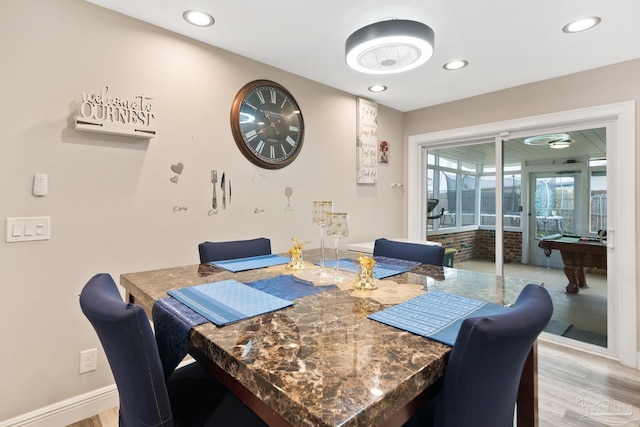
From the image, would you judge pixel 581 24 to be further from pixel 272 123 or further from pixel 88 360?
pixel 88 360

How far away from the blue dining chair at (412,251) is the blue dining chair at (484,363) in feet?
3.43

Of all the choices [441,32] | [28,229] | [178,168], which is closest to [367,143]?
[441,32]

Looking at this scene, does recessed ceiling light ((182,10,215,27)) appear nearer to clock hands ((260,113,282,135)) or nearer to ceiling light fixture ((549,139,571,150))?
clock hands ((260,113,282,135))

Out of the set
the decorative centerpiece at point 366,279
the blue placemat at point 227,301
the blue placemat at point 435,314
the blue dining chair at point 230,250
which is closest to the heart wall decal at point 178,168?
the blue dining chair at point 230,250

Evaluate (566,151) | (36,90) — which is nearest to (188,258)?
(36,90)

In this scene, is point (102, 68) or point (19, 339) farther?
point (102, 68)

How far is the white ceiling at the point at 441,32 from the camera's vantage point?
6.08 feet

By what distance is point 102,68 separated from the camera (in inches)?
74.7

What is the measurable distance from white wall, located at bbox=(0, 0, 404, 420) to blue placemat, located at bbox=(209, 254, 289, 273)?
61 centimetres

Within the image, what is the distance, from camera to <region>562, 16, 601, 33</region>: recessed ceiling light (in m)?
1.97

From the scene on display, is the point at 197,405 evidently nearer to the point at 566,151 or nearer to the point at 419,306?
the point at 419,306

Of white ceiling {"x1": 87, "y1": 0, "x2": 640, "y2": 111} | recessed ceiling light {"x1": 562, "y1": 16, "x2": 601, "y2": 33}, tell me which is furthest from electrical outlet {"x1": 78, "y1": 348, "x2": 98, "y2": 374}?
recessed ceiling light {"x1": 562, "y1": 16, "x2": 601, "y2": 33}

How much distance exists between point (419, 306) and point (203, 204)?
5.67 ft

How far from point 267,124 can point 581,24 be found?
7.14ft
